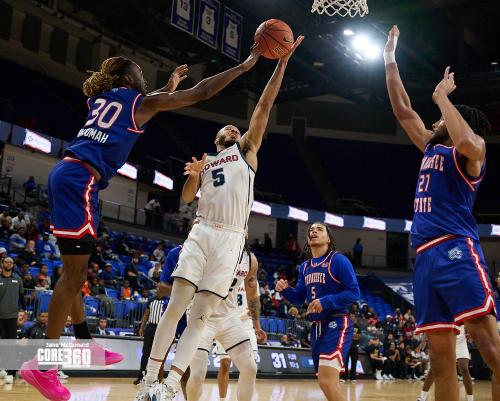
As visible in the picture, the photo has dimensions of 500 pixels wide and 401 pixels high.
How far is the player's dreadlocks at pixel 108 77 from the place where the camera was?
4.87 meters

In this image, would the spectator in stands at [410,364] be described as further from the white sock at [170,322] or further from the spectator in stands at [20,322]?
the white sock at [170,322]

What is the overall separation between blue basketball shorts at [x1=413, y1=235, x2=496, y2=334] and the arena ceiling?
17887mm

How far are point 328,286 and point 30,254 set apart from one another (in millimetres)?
10530

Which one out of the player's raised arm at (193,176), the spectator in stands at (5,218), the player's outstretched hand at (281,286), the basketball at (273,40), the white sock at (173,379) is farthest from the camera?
the spectator in stands at (5,218)

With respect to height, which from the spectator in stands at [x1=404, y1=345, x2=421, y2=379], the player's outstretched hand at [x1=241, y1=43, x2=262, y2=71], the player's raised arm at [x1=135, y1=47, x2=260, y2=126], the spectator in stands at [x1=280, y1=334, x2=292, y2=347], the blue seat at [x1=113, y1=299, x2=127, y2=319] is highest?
the player's outstretched hand at [x1=241, y1=43, x2=262, y2=71]

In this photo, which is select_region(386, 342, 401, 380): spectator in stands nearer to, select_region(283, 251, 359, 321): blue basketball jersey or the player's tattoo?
the player's tattoo

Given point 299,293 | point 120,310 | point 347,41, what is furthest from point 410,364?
point 299,293

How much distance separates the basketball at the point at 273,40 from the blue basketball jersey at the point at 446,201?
5.83 feet

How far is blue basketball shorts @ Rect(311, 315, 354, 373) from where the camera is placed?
20.4 ft

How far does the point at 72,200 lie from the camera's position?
14.3 feet

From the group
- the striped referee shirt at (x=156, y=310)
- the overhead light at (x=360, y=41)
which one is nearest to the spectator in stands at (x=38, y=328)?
the striped referee shirt at (x=156, y=310)

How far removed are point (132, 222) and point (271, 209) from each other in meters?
7.84

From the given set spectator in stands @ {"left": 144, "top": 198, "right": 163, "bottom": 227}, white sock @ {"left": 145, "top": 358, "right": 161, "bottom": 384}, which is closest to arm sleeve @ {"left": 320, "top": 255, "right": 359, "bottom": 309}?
white sock @ {"left": 145, "top": 358, "right": 161, "bottom": 384}

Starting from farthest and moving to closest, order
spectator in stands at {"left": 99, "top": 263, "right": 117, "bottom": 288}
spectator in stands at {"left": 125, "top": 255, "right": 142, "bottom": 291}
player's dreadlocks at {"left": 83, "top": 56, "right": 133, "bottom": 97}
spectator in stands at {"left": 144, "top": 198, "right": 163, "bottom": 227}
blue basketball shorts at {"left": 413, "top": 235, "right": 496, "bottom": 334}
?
1. spectator in stands at {"left": 144, "top": 198, "right": 163, "bottom": 227}
2. spectator in stands at {"left": 125, "top": 255, "right": 142, "bottom": 291}
3. spectator in stands at {"left": 99, "top": 263, "right": 117, "bottom": 288}
4. player's dreadlocks at {"left": 83, "top": 56, "right": 133, "bottom": 97}
5. blue basketball shorts at {"left": 413, "top": 235, "right": 496, "bottom": 334}
